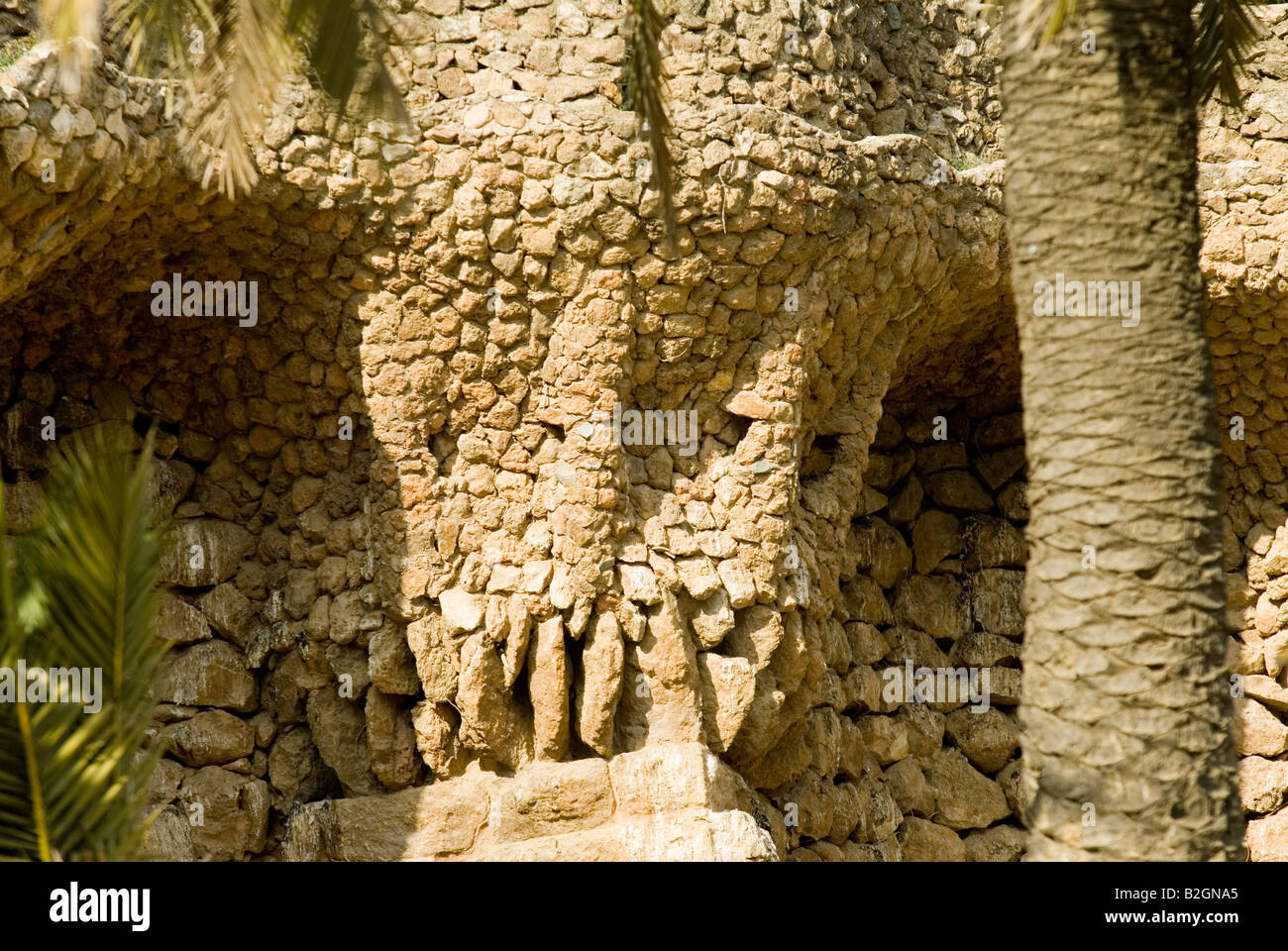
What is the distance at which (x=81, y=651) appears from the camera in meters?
3.96

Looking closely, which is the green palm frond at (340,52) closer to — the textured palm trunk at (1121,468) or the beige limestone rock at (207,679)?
the textured palm trunk at (1121,468)

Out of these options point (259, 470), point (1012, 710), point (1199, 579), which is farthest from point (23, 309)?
point (1012, 710)

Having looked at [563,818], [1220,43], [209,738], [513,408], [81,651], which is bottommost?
[563,818]

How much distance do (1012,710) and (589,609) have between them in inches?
170

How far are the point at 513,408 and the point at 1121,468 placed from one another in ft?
13.1

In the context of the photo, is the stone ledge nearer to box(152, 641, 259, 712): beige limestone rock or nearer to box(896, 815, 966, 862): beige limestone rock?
box(152, 641, 259, 712): beige limestone rock

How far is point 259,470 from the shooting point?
8477 millimetres

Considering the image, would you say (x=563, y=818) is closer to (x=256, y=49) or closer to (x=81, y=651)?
(x=81, y=651)

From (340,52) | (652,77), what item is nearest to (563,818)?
(652,77)

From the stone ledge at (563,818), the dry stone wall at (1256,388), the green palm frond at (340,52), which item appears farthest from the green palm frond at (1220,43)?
the stone ledge at (563,818)

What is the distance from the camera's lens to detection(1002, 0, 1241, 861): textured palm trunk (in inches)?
177

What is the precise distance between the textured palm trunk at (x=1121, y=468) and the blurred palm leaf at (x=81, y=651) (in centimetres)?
268

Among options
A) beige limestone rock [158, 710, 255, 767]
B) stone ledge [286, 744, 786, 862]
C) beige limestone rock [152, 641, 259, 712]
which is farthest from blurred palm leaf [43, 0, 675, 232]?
beige limestone rock [158, 710, 255, 767]

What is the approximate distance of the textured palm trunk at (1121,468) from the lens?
450 centimetres
